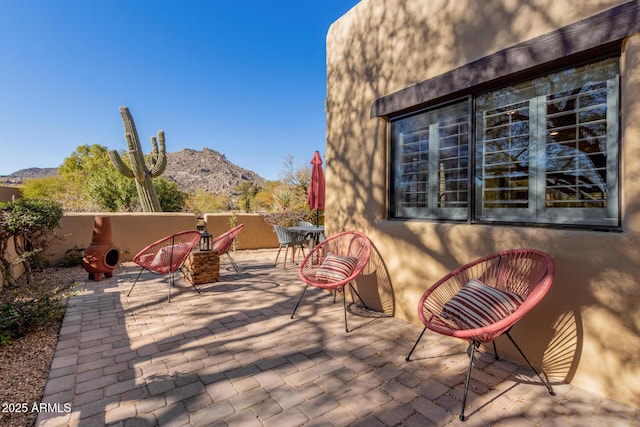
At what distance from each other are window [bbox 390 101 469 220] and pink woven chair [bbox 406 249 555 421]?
60cm

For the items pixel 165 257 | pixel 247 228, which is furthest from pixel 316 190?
pixel 247 228

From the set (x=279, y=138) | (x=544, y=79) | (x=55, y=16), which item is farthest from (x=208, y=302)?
(x=279, y=138)

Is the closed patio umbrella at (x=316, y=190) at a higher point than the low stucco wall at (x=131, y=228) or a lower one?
higher

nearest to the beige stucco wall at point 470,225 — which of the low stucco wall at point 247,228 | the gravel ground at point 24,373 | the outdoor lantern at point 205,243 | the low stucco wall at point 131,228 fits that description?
the outdoor lantern at point 205,243

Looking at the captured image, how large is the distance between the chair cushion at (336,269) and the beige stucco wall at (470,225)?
0.40m

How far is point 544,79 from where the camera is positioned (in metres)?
2.28

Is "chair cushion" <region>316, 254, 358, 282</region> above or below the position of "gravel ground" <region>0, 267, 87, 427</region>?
above

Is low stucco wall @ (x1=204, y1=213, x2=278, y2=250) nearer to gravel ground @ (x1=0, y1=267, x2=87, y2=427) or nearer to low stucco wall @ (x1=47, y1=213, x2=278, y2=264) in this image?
low stucco wall @ (x1=47, y1=213, x2=278, y2=264)

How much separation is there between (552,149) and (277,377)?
2.60 metres

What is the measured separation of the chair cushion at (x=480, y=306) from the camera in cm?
201

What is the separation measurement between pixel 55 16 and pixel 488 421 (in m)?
11.8

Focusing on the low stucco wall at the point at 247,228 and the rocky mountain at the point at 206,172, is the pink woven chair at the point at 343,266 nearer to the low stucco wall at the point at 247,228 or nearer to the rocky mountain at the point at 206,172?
the low stucco wall at the point at 247,228

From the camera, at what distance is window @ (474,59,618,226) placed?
1999 millimetres

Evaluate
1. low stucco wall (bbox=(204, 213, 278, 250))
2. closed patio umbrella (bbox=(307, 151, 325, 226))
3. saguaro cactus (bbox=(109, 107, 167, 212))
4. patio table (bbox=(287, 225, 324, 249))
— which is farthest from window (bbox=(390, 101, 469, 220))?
saguaro cactus (bbox=(109, 107, 167, 212))
